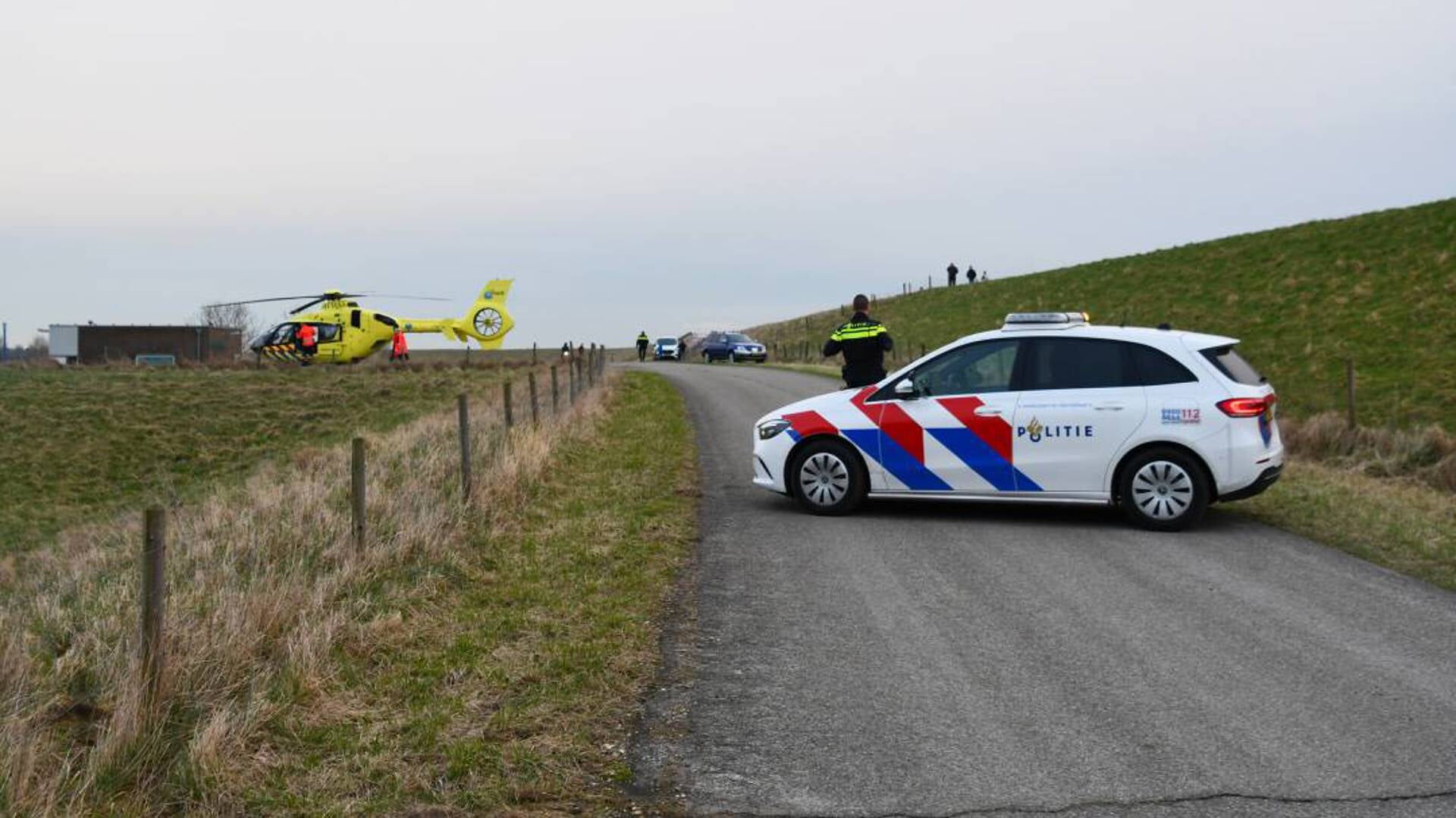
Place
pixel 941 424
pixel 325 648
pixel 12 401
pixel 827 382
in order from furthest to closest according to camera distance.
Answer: pixel 12 401, pixel 827 382, pixel 941 424, pixel 325 648

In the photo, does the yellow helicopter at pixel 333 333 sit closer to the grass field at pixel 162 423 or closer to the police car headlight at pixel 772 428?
the grass field at pixel 162 423

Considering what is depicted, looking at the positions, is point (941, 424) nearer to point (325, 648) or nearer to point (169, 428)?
point (325, 648)

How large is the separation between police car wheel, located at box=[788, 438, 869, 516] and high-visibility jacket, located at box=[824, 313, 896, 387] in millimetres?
2318

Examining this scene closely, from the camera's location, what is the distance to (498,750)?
18.1ft

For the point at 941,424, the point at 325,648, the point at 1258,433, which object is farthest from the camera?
the point at 941,424

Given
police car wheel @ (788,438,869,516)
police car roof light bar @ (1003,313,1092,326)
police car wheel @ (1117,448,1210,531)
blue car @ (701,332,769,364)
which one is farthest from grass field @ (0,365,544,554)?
police car wheel @ (1117,448,1210,531)

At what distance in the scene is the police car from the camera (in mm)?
10891

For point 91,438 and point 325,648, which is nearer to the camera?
point 325,648

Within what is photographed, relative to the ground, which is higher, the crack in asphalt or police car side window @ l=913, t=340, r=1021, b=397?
police car side window @ l=913, t=340, r=1021, b=397

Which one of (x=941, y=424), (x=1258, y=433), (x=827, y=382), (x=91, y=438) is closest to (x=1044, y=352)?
(x=941, y=424)

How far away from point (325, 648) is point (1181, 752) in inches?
160

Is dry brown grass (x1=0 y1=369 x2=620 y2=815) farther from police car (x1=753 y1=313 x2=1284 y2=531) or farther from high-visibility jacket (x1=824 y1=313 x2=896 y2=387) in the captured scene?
high-visibility jacket (x1=824 y1=313 x2=896 y2=387)

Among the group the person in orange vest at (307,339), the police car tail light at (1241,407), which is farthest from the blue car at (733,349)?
the police car tail light at (1241,407)

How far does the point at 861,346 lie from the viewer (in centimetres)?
1427
